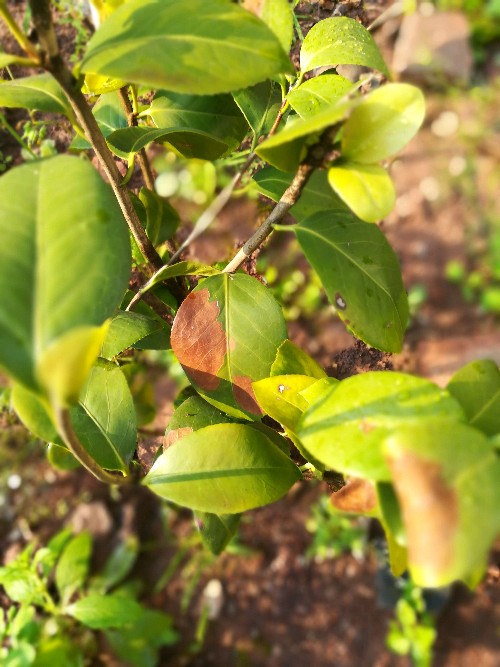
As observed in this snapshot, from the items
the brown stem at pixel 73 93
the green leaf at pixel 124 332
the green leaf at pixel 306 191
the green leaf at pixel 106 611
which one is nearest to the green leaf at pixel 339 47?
the green leaf at pixel 306 191

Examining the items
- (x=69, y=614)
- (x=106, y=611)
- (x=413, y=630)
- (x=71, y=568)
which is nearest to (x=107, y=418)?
(x=106, y=611)

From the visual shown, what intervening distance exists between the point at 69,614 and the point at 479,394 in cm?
125

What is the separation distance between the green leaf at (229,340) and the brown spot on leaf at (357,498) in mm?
158

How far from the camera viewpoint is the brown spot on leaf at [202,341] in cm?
68

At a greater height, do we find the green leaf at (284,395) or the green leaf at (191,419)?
the green leaf at (284,395)

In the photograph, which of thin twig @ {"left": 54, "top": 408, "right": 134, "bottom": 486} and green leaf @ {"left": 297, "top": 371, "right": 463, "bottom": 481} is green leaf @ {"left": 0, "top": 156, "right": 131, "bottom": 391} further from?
green leaf @ {"left": 297, "top": 371, "right": 463, "bottom": 481}

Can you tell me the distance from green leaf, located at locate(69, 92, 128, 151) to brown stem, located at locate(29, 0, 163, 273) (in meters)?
0.18

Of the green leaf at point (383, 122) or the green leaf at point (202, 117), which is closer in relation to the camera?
the green leaf at point (383, 122)

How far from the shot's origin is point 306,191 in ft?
2.38

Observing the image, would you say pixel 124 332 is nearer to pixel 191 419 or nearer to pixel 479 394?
pixel 191 419

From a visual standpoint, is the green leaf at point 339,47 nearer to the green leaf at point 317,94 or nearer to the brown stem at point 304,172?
the green leaf at point 317,94

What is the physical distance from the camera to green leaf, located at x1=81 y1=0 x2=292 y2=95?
1.53 feet

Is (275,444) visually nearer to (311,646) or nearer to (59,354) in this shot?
(59,354)

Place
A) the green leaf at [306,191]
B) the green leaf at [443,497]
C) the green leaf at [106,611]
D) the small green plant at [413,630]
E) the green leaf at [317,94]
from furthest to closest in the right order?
the small green plant at [413,630]
the green leaf at [106,611]
the green leaf at [306,191]
the green leaf at [317,94]
the green leaf at [443,497]
